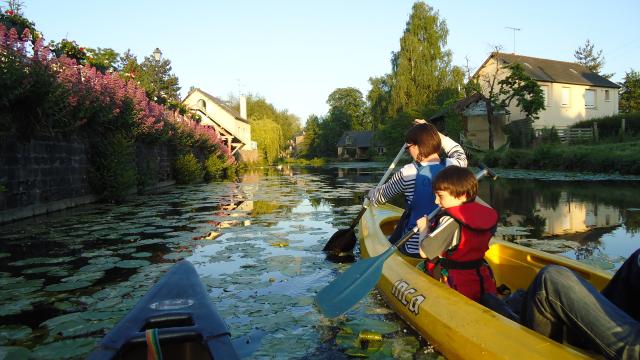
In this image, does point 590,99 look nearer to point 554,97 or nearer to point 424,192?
point 554,97

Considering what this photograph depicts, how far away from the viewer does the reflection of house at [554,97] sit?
1328 inches

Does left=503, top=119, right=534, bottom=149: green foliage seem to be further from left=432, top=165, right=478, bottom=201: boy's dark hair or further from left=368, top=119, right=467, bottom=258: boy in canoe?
left=432, top=165, right=478, bottom=201: boy's dark hair

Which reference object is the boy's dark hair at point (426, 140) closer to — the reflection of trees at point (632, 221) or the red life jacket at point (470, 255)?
the red life jacket at point (470, 255)

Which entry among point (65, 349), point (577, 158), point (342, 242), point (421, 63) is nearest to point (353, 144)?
point (421, 63)

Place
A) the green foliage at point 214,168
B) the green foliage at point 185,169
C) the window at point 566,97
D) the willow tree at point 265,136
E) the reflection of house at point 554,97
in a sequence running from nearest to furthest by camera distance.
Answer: the green foliage at point 185,169
the green foliage at point 214,168
the reflection of house at point 554,97
the window at point 566,97
the willow tree at point 265,136

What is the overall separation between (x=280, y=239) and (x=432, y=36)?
38.8m

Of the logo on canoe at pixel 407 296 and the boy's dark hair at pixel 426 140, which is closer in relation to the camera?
the logo on canoe at pixel 407 296

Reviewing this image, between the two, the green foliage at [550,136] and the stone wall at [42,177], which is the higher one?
the green foliage at [550,136]

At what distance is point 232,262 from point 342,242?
1388mm

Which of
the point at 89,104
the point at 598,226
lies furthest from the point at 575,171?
the point at 89,104

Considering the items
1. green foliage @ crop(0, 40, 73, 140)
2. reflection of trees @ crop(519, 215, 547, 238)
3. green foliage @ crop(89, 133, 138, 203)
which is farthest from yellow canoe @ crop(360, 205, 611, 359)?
green foliage @ crop(89, 133, 138, 203)

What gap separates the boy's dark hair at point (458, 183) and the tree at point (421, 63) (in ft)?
124

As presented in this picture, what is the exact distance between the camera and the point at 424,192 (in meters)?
3.89

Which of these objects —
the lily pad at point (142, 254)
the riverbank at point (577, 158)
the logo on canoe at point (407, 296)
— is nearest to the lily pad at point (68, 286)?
the lily pad at point (142, 254)
